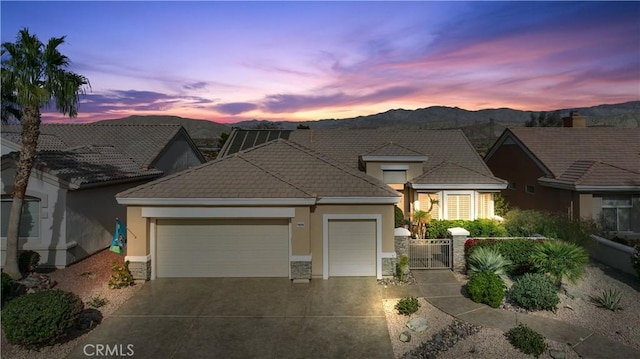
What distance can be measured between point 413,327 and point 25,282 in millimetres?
11961

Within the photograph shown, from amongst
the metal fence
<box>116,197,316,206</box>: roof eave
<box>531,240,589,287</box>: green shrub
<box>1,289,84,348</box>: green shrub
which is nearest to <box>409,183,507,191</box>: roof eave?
A: the metal fence

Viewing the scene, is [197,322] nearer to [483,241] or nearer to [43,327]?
[43,327]

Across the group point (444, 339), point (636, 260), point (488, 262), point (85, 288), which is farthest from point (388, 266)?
point (85, 288)

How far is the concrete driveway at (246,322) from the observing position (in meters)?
8.52

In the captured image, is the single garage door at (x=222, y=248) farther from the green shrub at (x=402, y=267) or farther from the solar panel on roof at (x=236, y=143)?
the solar panel on roof at (x=236, y=143)

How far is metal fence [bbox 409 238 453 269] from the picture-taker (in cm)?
1374

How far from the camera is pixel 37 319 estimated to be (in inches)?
319

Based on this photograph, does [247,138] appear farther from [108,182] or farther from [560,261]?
[560,261]

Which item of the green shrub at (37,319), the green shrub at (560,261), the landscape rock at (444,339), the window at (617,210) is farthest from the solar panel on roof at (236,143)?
the window at (617,210)

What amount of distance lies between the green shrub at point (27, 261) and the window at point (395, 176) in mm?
15920

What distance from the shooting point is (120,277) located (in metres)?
12.3

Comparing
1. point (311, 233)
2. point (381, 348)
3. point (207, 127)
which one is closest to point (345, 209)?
point (311, 233)

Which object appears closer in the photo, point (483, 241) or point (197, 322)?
point (197, 322)

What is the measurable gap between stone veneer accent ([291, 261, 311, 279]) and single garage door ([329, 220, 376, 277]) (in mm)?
911
